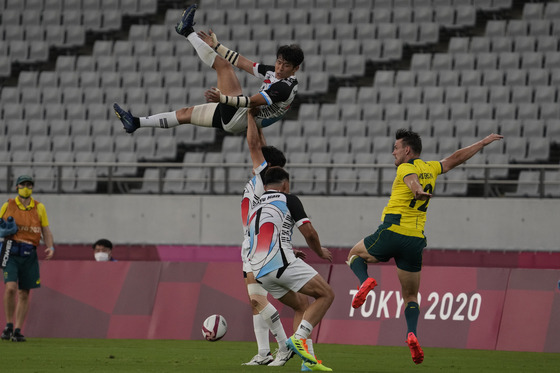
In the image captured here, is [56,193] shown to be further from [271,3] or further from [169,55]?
A: [271,3]

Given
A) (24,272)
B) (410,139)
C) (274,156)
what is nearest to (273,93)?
(274,156)

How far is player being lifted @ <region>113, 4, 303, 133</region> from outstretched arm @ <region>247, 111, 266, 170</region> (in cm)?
11

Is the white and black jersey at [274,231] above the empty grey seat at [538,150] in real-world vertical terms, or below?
below

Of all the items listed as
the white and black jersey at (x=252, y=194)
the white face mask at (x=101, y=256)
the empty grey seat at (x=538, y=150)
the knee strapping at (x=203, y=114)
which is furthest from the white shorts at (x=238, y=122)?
the empty grey seat at (x=538, y=150)

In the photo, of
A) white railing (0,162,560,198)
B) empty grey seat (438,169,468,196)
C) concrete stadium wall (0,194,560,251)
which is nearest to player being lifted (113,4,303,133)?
white railing (0,162,560,198)

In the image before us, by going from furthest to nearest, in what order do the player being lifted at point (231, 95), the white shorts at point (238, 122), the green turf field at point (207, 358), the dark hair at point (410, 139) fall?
the white shorts at point (238, 122)
the player being lifted at point (231, 95)
the dark hair at point (410, 139)
the green turf field at point (207, 358)

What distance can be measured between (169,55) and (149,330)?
11.1 m

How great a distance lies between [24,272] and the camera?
14539 millimetres

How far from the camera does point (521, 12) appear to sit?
2327 cm

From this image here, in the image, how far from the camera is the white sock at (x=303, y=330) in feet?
30.5

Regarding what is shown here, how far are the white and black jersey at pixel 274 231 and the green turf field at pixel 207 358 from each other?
1000 mm

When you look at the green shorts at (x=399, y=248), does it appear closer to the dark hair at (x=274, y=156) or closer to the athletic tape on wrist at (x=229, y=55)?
the dark hair at (x=274, y=156)

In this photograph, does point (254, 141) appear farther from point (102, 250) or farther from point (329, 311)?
point (102, 250)

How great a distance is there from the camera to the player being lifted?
33.6ft
